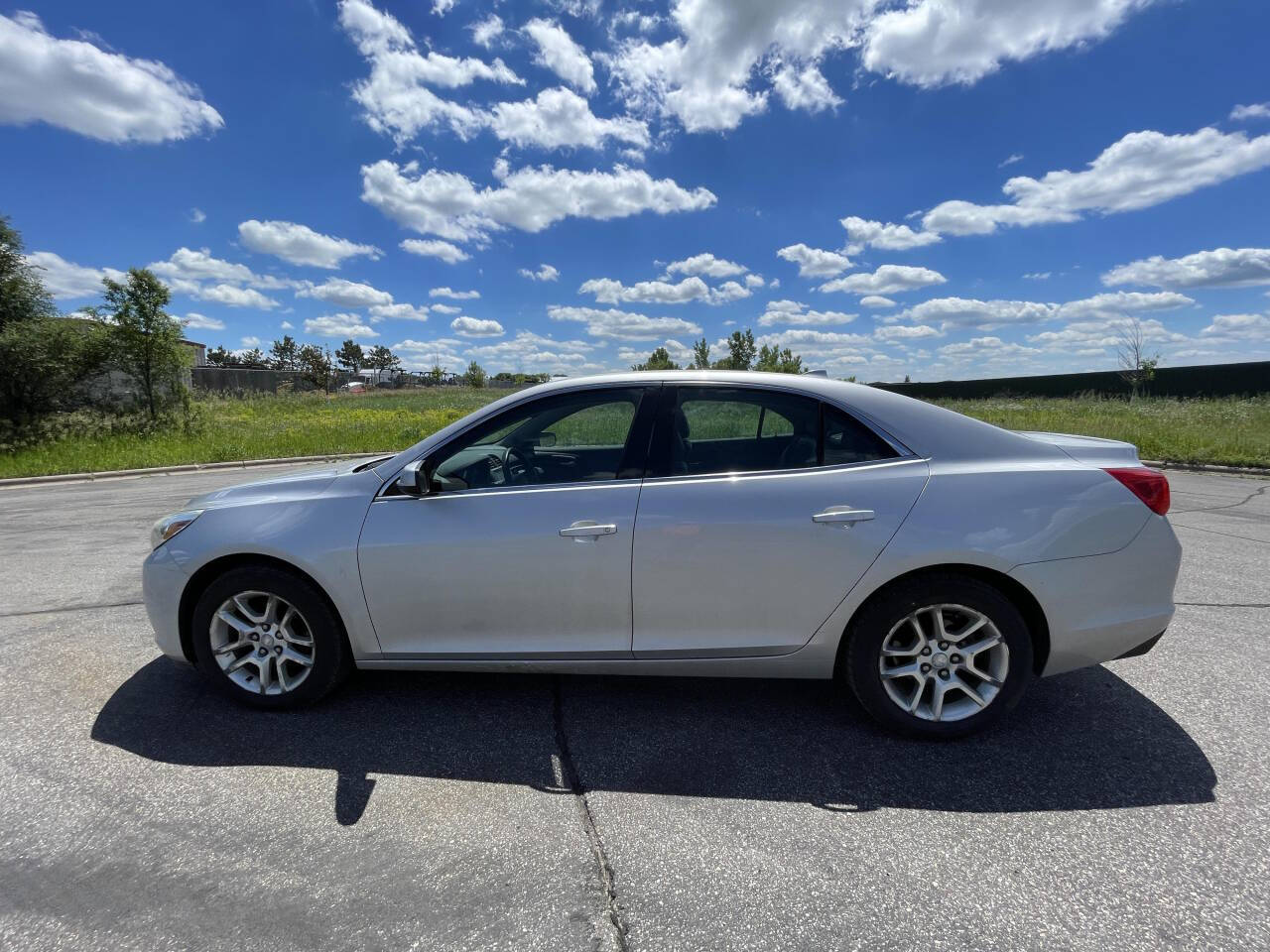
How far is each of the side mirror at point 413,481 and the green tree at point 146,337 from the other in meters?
18.9

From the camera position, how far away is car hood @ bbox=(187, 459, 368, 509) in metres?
3.03

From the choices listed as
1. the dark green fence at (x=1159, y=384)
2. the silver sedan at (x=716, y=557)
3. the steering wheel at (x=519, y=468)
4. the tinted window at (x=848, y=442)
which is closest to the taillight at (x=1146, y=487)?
the silver sedan at (x=716, y=557)

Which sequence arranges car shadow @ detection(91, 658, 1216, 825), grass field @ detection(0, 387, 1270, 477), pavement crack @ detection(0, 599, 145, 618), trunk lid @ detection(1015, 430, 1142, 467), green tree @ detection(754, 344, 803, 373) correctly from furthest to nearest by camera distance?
green tree @ detection(754, 344, 803, 373) → grass field @ detection(0, 387, 1270, 477) → pavement crack @ detection(0, 599, 145, 618) → trunk lid @ detection(1015, 430, 1142, 467) → car shadow @ detection(91, 658, 1216, 825)

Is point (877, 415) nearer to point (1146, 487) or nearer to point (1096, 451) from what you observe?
point (1096, 451)

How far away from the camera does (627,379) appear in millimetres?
3078

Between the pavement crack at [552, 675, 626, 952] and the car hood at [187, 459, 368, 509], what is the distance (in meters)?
1.56

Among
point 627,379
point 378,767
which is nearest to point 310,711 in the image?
point 378,767

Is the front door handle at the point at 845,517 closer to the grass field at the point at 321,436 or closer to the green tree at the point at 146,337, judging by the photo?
the grass field at the point at 321,436

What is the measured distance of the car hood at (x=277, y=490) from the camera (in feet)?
9.95

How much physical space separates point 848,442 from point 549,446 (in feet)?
4.82

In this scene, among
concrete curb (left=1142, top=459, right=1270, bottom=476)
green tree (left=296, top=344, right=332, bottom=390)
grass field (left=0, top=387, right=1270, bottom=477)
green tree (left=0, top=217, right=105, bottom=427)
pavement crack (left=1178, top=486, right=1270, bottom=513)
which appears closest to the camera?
pavement crack (left=1178, top=486, right=1270, bottom=513)

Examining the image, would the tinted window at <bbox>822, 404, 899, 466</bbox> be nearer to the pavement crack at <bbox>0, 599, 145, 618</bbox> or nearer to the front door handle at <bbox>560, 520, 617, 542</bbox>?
the front door handle at <bbox>560, 520, 617, 542</bbox>

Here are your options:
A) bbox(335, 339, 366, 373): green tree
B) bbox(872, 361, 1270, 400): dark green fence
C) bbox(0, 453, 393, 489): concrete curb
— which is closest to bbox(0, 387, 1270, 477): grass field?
bbox(0, 453, 393, 489): concrete curb

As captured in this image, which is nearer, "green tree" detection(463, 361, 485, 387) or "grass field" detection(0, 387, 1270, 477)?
"grass field" detection(0, 387, 1270, 477)
